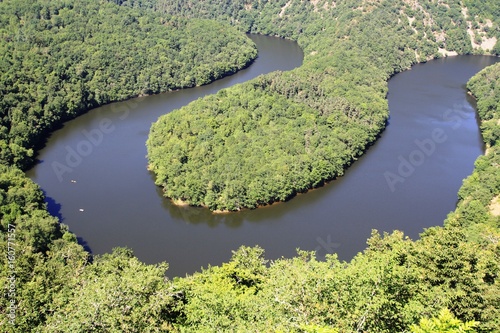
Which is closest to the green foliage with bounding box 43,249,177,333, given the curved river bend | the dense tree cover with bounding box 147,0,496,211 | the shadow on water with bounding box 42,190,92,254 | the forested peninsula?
the forested peninsula

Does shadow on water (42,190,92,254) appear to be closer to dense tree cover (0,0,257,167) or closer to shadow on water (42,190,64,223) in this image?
shadow on water (42,190,64,223)

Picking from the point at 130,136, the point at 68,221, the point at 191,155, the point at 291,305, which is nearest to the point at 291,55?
the point at 130,136

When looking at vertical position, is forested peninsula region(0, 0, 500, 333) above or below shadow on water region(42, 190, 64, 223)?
above

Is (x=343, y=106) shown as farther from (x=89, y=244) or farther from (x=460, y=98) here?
(x=89, y=244)

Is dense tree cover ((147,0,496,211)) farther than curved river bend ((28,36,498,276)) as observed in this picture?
Yes

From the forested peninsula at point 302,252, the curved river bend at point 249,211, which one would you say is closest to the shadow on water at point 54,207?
the curved river bend at point 249,211

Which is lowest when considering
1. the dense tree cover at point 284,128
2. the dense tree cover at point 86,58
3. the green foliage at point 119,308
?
the dense tree cover at point 86,58

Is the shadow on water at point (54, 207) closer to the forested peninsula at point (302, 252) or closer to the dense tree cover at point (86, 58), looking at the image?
the forested peninsula at point (302, 252)
